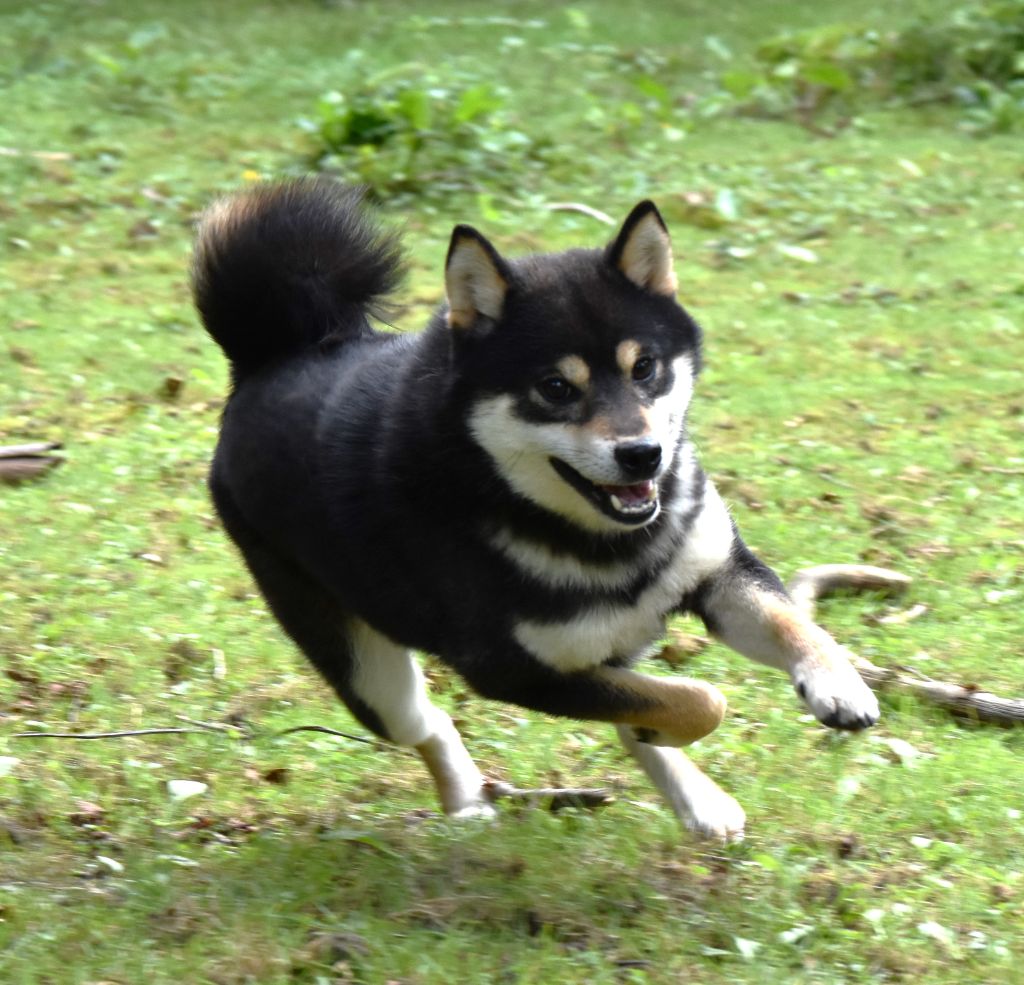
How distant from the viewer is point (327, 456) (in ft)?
13.6

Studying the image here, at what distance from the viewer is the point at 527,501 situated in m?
3.91

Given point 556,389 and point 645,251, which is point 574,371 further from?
point 645,251

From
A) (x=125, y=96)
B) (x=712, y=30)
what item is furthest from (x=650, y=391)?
(x=712, y=30)

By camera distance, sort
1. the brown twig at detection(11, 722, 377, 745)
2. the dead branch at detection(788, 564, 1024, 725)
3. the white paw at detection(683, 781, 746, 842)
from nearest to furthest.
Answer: the white paw at detection(683, 781, 746, 842) → the dead branch at detection(788, 564, 1024, 725) → the brown twig at detection(11, 722, 377, 745)

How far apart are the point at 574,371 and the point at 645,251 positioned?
1.37 feet

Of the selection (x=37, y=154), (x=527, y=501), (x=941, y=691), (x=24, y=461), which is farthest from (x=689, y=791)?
(x=37, y=154)

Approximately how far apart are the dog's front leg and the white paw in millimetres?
389

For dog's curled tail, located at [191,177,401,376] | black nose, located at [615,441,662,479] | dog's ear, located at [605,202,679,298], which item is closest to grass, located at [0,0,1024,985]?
black nose, located at [615,441,662,479]

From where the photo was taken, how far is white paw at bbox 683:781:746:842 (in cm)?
409

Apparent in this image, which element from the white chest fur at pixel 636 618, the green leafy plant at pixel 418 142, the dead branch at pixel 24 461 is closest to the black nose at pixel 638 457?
the white chest fur at pixel 636 618

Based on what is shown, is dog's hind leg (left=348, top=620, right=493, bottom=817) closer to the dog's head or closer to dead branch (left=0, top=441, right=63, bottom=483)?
the dog's head

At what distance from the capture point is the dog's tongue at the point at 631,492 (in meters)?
3.79

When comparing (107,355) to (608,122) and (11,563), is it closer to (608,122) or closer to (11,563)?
(11,563)

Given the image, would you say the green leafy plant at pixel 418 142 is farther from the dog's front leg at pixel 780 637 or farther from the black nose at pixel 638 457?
the black nose at pixel 638 457
